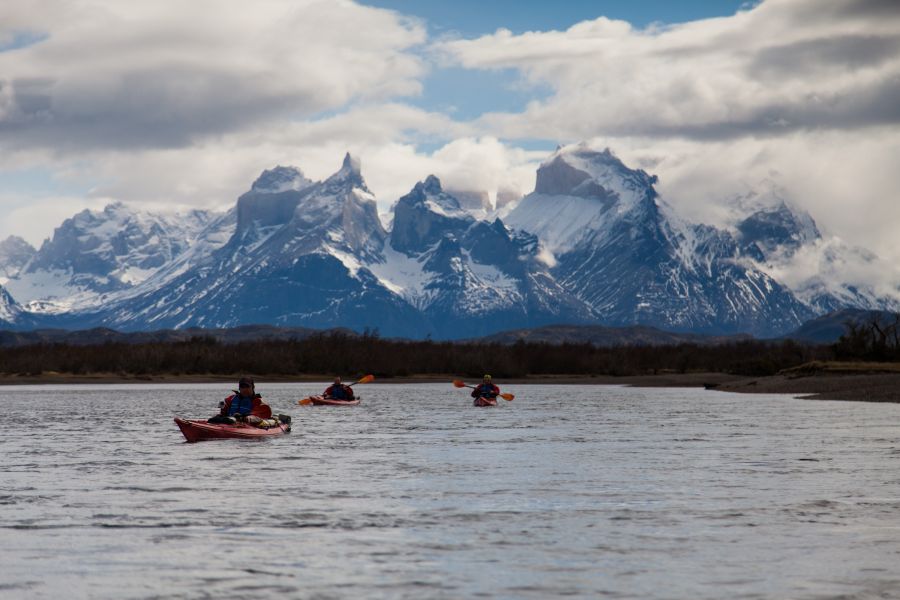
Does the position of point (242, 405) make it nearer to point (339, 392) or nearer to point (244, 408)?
point (244, 408)

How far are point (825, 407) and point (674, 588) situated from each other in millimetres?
77336

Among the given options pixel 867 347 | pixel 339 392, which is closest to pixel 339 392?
pixel 339 392

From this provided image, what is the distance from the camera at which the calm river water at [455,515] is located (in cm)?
2850

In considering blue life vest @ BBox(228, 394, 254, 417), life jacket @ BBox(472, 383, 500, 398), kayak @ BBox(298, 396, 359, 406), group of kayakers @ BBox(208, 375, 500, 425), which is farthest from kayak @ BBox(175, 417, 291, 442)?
life jacket @ BBox(472, 383, 500, 398)

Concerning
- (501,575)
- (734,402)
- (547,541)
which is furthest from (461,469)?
(734,402)

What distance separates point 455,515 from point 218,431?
3041cm

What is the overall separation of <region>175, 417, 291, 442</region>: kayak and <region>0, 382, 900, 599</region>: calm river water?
740 mm

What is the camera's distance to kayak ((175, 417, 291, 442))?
65.3 m

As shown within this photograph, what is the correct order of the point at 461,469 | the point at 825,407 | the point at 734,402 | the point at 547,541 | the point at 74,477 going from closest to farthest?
the point at 547,541 → the point at 74,477 → the point at 461,469 → the point at 825,407 → the point at 734,402

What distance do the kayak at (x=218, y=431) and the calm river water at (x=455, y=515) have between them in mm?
740

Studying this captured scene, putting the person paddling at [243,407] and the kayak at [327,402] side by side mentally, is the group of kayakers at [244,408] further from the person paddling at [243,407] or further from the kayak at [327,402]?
the kayak at [327,402]

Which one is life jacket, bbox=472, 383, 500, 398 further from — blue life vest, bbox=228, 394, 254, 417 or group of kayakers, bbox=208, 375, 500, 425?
blue life vest, bbox=228, 394, 254, 417

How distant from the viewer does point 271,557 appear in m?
31.2

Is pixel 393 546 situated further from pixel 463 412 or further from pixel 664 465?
pixel 463 412
